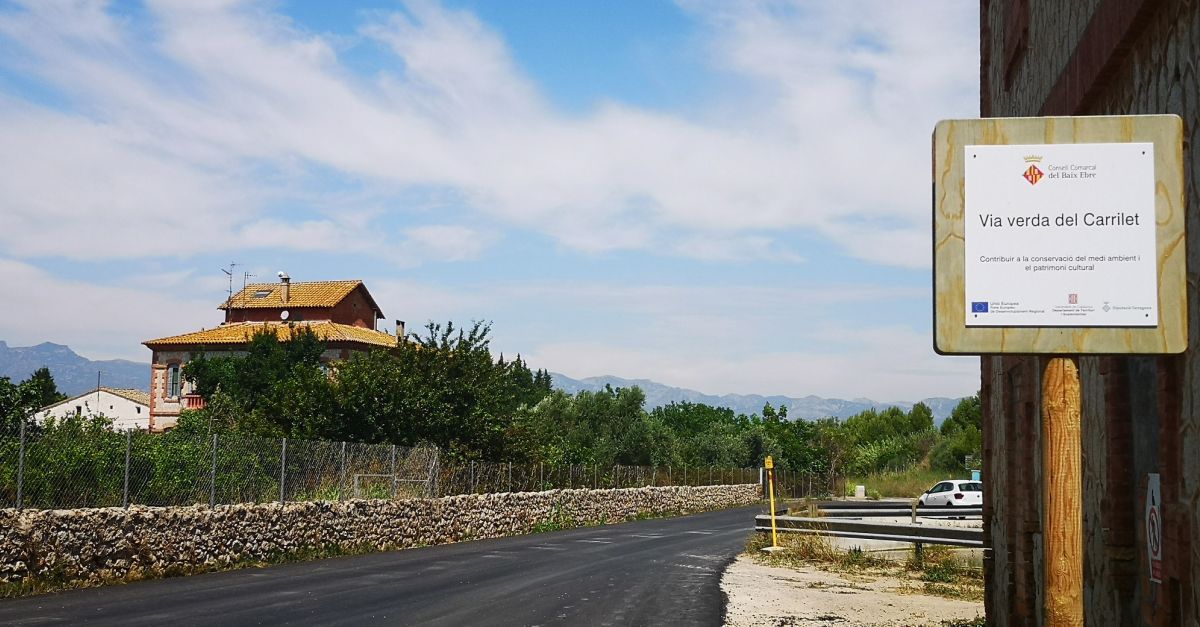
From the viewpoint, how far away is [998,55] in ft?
37.9

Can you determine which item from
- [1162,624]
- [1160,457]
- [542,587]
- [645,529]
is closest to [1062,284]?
[1160,457]

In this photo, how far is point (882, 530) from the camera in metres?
19.6

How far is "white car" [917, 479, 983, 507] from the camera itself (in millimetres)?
44312

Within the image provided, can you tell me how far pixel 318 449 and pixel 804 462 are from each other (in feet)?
198

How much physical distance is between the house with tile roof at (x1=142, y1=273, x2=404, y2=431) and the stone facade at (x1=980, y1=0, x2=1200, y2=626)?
55726 mm

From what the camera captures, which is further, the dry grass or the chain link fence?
the dry grass

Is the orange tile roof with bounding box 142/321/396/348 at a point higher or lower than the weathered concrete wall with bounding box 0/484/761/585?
higher

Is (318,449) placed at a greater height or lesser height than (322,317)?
lesser

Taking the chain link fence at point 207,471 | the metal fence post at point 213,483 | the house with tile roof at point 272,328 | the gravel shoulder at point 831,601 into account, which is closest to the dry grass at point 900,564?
the gravel shoulder at point 831,601

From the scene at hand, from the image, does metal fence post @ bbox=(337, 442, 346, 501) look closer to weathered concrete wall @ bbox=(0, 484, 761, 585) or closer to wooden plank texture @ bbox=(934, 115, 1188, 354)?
weathered concrete wall @ bbox=(0, 484, 761, 585)

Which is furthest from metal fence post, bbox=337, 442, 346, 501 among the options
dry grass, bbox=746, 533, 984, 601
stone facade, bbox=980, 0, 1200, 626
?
stone facade, bbox=980, 0, 1200, 626

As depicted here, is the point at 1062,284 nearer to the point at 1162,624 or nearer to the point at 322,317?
the point at 1162,624

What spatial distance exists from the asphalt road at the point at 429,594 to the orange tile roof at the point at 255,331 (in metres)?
44.7

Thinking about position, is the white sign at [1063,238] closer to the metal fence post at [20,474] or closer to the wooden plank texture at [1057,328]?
the wooden plank texture at [1057,328]
